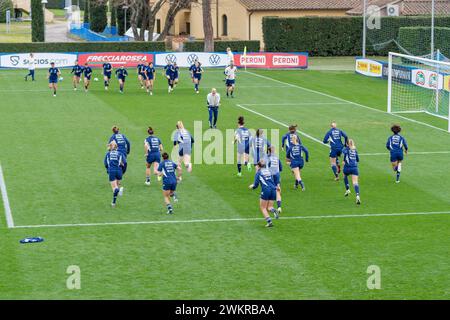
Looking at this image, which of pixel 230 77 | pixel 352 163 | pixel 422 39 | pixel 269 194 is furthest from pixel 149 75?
pixel 269 194

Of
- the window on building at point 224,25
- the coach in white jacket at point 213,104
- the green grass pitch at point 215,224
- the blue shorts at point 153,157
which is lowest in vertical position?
the green grass pitch at point 215,224

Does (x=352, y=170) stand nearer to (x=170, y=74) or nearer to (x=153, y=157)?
(x=153, y=157)

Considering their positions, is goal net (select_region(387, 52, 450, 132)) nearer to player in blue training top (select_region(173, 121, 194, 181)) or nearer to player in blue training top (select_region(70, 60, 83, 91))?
player in blue training top (select_region(173, 121, 194, 181))

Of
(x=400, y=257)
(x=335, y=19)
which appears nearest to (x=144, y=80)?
(x=335, y=19)

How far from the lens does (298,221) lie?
2453cm

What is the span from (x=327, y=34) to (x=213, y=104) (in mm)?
41059

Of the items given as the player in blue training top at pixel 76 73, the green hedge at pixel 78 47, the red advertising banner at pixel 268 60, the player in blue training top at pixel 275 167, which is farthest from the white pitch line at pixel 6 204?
the green hedge at pixel 78 47

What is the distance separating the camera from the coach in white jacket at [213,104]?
38.9 m

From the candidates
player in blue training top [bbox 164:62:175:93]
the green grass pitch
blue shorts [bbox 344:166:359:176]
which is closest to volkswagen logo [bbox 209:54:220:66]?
player in blue training top [bbox 164:62:175:93]

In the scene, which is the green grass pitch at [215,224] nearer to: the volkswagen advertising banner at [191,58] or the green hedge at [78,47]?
the volkswagen advertising banner at [191,58]

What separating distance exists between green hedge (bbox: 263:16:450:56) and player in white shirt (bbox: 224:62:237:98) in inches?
1069

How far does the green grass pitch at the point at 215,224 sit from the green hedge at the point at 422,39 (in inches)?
1060

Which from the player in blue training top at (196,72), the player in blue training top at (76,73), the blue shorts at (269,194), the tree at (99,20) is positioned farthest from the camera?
the tree at (99,20)

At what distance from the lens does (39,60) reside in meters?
63.8
